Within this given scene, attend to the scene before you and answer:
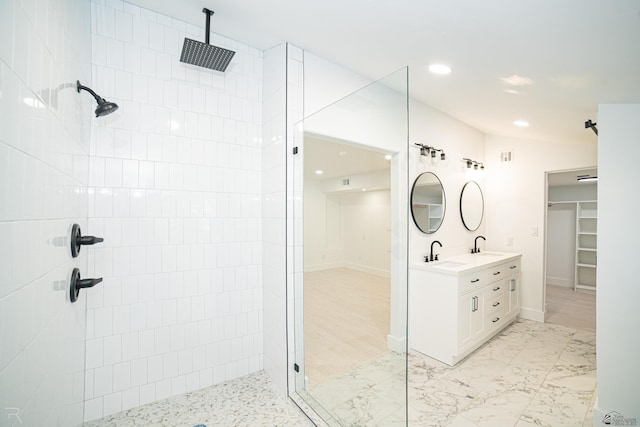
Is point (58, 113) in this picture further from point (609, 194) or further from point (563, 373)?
point (563, 373)

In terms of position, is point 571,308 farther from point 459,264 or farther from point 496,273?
point 459,264

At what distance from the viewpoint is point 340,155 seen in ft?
6.90

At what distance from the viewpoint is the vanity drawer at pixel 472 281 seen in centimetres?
271

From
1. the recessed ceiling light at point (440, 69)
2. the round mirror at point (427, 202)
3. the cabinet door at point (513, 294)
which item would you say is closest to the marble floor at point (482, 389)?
the cabinet door at point (513, 294)

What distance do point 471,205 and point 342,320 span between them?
2975mm

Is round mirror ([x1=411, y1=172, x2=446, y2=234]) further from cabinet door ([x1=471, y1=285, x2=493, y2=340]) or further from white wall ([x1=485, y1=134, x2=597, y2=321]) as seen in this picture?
white wall ([x1=485, y1=134, x2=597, y2=321])

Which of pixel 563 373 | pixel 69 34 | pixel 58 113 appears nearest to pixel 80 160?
pixel 58 113

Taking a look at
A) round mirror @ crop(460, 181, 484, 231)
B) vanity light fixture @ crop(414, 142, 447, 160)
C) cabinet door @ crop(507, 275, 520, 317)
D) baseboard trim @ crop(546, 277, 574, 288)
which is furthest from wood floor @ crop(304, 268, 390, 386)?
baseboard trim @ crop(546, 277, 574, 288)

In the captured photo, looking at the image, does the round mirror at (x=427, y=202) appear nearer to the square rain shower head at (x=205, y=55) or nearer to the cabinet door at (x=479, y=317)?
the cabinet door at (x=479, y=317)

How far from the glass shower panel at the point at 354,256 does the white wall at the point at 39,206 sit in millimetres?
1301

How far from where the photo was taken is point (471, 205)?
4.01 metres

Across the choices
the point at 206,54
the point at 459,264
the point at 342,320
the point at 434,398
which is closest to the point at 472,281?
the point at 459,264

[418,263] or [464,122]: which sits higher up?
[464,122]

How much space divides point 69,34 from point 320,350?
231 cm
